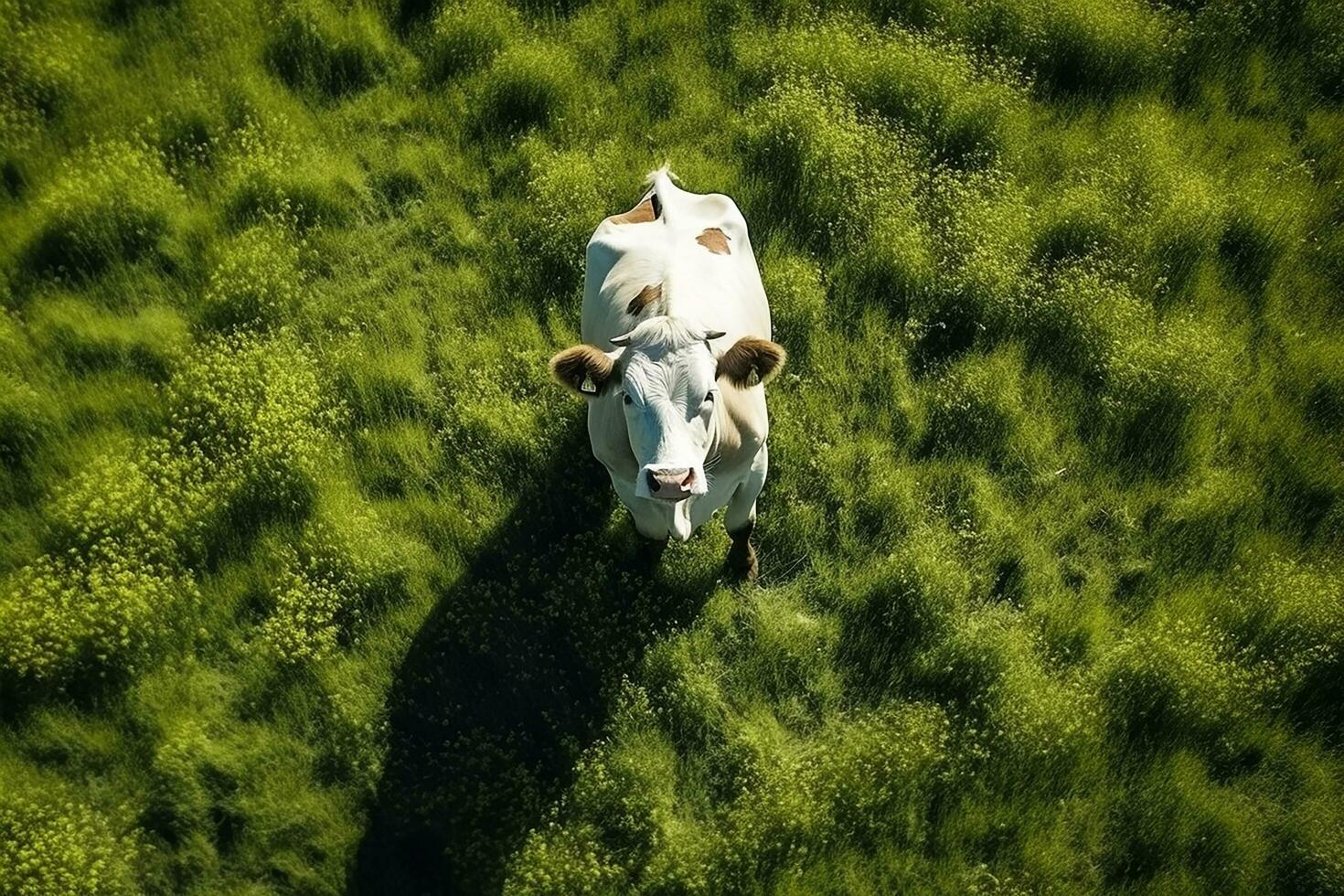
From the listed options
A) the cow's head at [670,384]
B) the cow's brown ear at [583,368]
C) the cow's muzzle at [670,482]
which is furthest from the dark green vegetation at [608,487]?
the cow's muzzle at [670,482]

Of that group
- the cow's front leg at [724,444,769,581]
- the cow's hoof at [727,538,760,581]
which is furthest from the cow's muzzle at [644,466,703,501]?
the cow's hoof at [727,538,760,581]

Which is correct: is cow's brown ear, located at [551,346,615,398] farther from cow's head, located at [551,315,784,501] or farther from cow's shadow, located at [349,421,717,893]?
cow's shadow, located at [349,421,717,893]

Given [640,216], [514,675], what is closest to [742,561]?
[514,675]

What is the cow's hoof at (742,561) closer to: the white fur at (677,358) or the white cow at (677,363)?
the white cow at (677,363)

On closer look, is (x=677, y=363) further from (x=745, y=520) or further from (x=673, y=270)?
(x=745, y=520)

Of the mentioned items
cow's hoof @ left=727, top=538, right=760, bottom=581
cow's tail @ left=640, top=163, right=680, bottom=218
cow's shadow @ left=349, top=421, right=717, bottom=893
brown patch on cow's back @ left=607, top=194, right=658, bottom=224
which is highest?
cow's tail @ left=640, top=163, right=680, bottom=218

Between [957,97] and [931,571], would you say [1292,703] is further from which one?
[957,97]
